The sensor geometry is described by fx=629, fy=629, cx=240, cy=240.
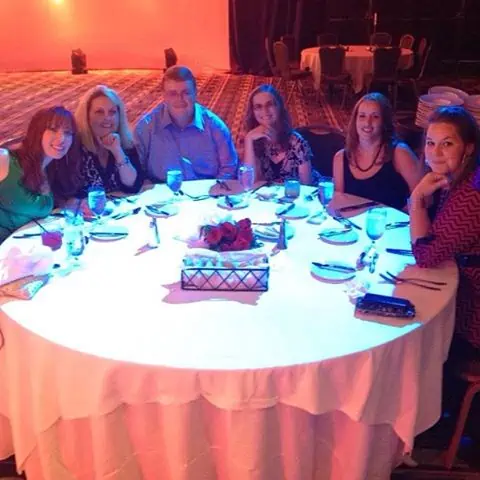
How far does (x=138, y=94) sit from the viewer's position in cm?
985

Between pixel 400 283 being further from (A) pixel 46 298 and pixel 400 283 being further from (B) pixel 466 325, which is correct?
(A) pixel 46 298

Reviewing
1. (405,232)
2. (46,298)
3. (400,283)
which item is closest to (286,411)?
(400,283)

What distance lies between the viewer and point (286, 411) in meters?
1.72

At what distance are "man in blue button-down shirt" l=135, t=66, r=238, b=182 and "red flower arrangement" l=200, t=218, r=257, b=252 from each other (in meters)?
1.26

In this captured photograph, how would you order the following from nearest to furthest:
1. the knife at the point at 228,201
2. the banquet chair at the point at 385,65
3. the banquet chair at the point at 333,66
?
the knife at the point at 228,201, the banquet chair at the point at 385,65, the banquet chair at the point at 333,66

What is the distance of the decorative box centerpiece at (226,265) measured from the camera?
1881 mm

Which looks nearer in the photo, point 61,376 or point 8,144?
point 61,376

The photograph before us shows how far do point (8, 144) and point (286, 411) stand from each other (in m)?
2.12

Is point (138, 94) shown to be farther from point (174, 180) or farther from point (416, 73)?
point (174, 180)

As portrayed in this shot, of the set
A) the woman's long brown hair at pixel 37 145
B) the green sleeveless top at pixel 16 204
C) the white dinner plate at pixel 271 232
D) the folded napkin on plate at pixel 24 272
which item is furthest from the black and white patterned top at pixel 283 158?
the folded napkin on plate at pixel 24 272

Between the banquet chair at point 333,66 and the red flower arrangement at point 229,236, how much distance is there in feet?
20.6

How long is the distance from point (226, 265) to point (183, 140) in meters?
1.69

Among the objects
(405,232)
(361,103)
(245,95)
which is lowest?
(245,95)

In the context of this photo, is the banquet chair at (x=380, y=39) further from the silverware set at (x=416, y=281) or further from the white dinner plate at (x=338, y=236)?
the silverware set at (x=416, y=281)
